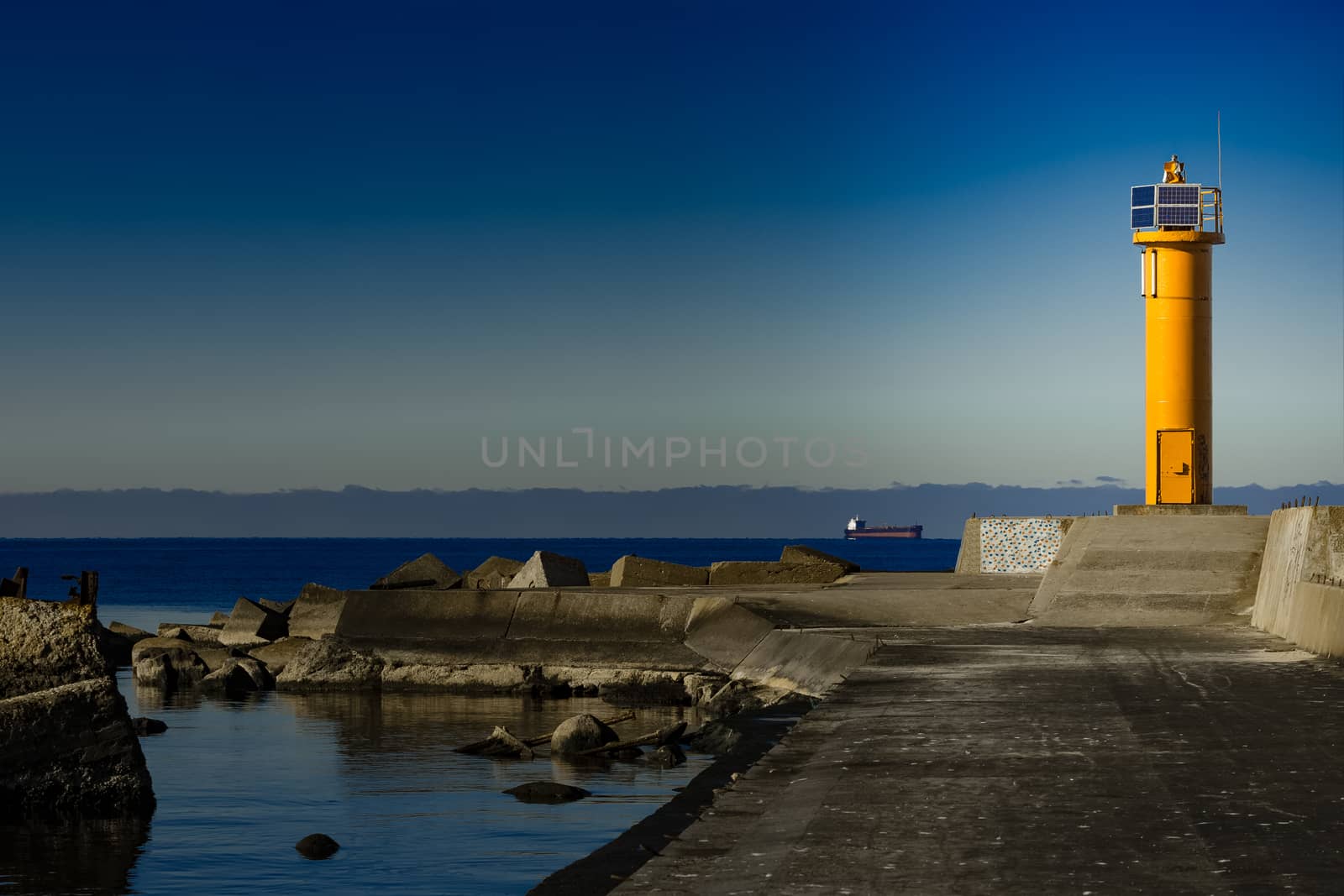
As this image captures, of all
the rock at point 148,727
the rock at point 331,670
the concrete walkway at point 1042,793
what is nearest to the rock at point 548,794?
the concrete walkway at point 1042,793

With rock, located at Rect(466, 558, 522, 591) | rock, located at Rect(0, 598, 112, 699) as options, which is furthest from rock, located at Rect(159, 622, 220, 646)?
rock, located at Rect(0, 598, 112, 699)

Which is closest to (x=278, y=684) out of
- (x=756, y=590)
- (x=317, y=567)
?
(x=756, y=590)

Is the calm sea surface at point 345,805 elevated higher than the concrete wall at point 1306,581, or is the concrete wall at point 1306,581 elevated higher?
the concrete wall at point 1306,581

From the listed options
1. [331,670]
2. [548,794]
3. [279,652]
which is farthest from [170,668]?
[548,794]

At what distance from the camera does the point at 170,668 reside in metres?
23.1

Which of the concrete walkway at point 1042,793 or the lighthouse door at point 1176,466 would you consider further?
the lighthouse door at point 1176,466

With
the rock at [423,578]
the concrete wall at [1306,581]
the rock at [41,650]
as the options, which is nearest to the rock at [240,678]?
the rock at [423,578]

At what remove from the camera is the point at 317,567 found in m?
110

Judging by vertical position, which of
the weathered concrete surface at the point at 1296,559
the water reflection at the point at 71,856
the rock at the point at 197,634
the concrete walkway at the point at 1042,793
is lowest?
the rock at the point at 197,634

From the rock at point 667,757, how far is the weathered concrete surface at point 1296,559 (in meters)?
5.54

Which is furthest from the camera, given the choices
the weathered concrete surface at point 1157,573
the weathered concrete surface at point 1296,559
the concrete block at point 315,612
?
the concrete block at point 315,612

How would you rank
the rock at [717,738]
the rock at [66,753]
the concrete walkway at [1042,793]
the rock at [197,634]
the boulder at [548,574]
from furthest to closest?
1. the rock at [197,634]
2. the boulder at [548,574]
3. the rock at [717,738]
4. the rock at [66,753]
5. the concrete walkway at [1042,793]

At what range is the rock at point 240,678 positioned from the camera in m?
21.6

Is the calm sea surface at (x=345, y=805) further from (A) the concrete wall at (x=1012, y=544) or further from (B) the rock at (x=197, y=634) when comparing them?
(A) the concrete wall at (x=1012, y=544)
